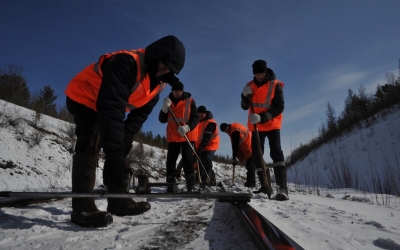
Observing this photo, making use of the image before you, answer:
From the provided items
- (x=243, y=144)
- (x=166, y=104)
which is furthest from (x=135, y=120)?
(x=243, y=144)

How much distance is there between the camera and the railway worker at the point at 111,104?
1551mm

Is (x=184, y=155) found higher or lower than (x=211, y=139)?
lower

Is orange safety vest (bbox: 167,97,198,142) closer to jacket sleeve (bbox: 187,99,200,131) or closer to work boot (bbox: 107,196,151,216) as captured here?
jacket sleeve (bbox: 187,99,200,131)

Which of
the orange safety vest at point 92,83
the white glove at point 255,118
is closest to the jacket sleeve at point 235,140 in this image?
the white glove at point 255,118

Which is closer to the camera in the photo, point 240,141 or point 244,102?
point 244,102

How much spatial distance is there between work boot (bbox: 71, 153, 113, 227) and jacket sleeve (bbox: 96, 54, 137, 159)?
1.24ft

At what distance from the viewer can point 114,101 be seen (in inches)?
62.7

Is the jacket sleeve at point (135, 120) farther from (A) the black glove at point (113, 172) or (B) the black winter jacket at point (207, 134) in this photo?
(B) the black winter jacket at point (207, 134)

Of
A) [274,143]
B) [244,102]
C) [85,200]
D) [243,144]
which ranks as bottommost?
[85,200]

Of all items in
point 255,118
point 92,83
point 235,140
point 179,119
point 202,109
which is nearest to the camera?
point 92,83

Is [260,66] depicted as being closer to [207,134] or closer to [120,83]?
[120,83]

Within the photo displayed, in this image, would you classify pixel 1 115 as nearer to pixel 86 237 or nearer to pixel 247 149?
pixel 247 149

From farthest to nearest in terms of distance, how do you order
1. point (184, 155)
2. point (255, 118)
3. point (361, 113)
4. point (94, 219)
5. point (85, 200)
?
point (361, 113), point (184, 155), point (255, 118), point (85, 200), point (94, 219)

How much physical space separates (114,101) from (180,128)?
2305 mm
